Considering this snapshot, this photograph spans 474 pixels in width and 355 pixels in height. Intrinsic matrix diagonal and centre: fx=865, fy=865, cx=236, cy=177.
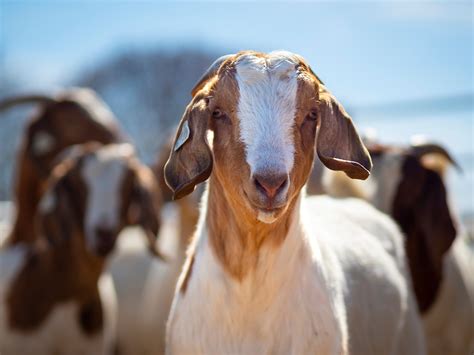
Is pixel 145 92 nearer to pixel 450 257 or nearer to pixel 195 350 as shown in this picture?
pixel 450 257

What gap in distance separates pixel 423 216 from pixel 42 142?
11.0 feet

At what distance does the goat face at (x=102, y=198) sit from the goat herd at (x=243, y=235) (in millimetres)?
11

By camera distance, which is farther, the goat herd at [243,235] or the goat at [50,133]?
the goat at [50,133]

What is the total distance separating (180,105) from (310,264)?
15.6m

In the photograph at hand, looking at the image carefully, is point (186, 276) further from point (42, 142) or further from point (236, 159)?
point (42, 142)

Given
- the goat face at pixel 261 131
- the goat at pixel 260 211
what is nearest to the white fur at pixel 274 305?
the goat at pixel 260 211

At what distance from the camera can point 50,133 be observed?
7.34 m

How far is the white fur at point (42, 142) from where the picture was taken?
721cm

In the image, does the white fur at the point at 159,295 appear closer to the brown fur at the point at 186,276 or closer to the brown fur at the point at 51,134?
the brown fur at the point at 51,134

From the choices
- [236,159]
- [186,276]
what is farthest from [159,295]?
[236,159]

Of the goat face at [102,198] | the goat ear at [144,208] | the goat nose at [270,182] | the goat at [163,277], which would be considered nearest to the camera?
the goat nose at [270,182]

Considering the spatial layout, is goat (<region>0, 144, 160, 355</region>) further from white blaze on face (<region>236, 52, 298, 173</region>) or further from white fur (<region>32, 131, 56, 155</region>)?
white blaze on face (<region>236, 52, 298, 173</region>)

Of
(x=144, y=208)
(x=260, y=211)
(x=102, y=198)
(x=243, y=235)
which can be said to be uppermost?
(x=260, y=211)

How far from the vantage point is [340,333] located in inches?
138
